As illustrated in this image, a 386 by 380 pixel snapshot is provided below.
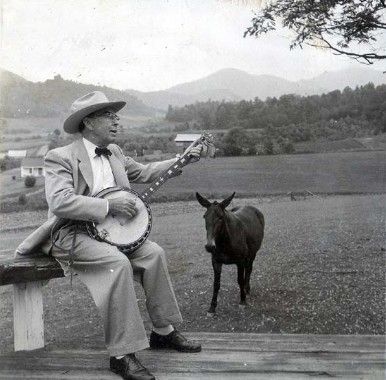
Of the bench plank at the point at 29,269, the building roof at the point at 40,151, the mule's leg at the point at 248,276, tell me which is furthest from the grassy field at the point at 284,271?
the bench plank at the point at 29,269

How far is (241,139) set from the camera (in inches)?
212

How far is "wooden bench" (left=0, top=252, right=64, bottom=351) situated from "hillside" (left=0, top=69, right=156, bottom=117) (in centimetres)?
189

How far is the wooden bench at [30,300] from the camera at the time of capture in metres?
3.63

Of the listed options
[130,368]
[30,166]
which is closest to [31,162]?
[30,166]

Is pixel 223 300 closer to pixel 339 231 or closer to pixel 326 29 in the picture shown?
pixel 339 231

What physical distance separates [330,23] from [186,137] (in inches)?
63.7

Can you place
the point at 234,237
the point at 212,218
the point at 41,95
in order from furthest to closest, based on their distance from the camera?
the point at 41,95 < the point at 234,237 < the point at 212,218

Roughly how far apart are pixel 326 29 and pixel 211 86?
113 cm

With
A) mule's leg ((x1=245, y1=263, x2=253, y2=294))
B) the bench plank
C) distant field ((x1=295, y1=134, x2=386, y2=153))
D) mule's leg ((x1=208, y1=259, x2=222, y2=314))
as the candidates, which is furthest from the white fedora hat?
distant field ((x1=295, y1=134, x2=386, y2=153))

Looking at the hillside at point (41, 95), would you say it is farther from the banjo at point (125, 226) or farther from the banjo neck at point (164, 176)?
the banjo at point (125, 226)

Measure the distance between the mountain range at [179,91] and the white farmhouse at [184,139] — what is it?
0.95ft

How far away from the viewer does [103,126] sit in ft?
12.4

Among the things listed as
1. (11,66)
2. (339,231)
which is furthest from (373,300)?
(11,66)

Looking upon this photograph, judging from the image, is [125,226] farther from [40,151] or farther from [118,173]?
[40,151]
